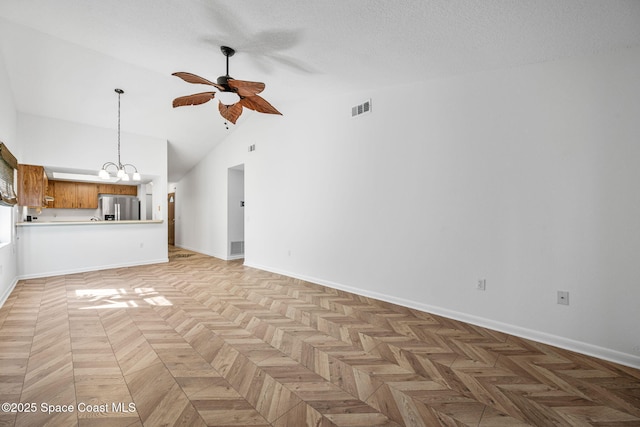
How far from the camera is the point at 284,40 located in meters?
2.76

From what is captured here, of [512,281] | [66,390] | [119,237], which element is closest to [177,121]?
[119,237]

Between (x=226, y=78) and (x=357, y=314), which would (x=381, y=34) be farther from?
(x=357, y=314)

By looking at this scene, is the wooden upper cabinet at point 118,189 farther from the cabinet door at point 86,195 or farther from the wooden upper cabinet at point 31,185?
the wooden upper cabinet at point 31,185

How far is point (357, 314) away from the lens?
125 inches

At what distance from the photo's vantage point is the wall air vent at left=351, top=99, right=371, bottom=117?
380cm

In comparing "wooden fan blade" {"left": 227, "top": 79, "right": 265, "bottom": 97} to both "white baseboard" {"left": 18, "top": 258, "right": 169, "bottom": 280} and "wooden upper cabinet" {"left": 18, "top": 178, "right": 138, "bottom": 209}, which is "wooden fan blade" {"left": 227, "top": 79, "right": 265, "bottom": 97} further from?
"white baseboard" {"left": 18, "top": 258, "right": 169, "bottom": 280}

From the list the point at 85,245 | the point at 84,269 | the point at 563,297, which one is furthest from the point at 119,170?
the point at 563,297

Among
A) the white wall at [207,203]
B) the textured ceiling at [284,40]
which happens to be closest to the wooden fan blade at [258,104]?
the textured ceiling at [284,40]

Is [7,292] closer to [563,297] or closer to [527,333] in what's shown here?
[527,333]

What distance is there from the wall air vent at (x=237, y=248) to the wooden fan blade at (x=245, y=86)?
4.44 metres

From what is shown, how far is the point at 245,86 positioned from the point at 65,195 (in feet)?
20.2

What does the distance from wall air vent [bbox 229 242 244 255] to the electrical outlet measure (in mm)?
5907

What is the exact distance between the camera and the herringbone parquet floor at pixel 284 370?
1.58 metres

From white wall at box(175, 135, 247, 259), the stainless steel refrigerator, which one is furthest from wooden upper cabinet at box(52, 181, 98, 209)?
white wall at box(175, 135, 247, 259)
